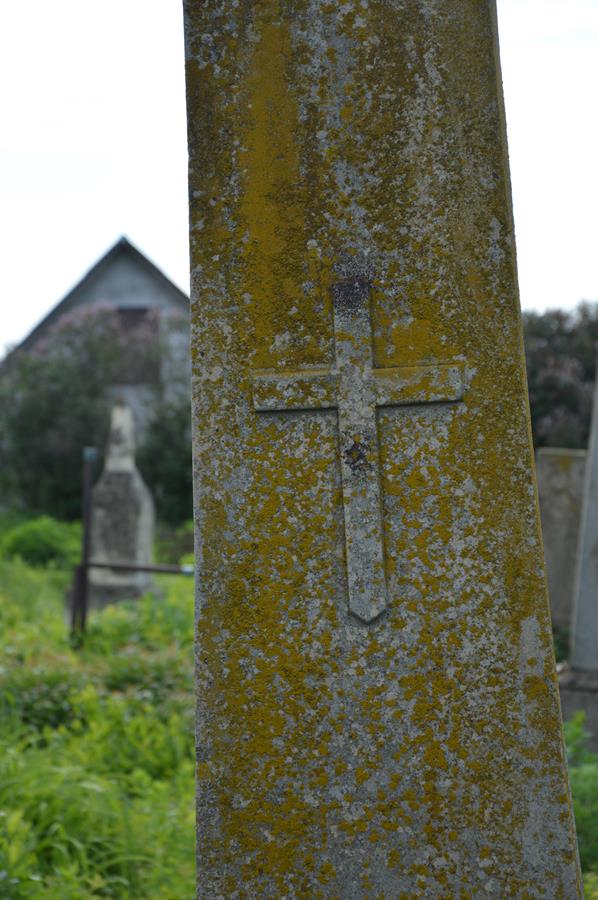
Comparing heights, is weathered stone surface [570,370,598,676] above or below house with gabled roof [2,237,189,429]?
below

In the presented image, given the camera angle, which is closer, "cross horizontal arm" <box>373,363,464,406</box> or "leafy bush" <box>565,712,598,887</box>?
"cross horizontal arm" <box>373,363,464,406</box>

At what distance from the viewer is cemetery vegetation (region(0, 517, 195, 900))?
343cm

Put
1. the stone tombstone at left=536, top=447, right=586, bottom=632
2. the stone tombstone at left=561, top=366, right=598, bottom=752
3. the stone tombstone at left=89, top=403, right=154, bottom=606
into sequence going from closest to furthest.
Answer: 1. the stone tombstone at left=561, top=366, right=598, bottom=752
2. the stone tombstone at left=536, top=447, right=586, bottom=632
3. the stone tombstone at left=89, top=403, right=154, bottom=606

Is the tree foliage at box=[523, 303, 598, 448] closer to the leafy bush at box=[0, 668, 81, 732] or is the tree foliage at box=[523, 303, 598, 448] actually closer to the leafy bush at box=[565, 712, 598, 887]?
the leafy bush at box=[0, 668, 81, 732]

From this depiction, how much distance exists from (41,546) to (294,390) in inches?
522

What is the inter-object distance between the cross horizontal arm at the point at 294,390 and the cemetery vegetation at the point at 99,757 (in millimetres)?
1983

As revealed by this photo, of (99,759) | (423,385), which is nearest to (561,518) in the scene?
(99,759)

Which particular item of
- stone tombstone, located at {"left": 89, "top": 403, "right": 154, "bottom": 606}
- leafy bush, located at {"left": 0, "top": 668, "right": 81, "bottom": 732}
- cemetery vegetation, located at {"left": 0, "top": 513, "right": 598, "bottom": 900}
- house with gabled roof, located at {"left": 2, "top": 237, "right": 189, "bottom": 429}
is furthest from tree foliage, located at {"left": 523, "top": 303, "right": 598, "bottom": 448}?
leafy bush, located at {"left": 0, "top": 668, "right": 81, "bottom": 732}

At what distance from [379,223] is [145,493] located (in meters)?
9.82

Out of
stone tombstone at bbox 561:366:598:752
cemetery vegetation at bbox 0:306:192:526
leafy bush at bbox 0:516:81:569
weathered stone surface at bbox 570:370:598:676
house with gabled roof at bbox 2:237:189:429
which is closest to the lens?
stone tombstone at bbox 561:366:598:752

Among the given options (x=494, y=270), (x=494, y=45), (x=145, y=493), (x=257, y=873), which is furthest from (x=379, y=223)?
(x=145, y=493)

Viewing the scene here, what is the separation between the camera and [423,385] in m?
2.07

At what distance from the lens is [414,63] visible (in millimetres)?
2100

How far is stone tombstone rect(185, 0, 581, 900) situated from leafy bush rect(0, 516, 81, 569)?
1240cm
